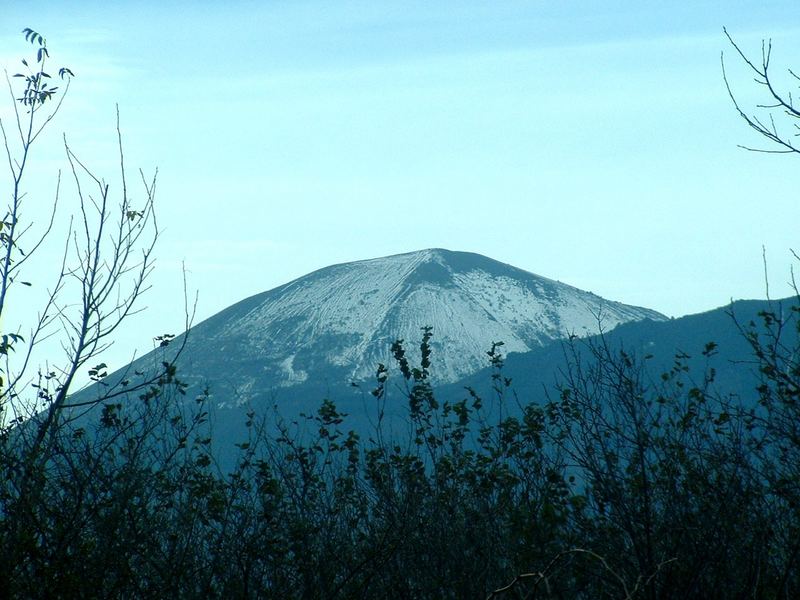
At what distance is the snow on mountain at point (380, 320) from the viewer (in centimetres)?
12206

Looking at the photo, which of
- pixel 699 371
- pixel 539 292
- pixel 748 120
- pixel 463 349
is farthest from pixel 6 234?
pixel 539 292

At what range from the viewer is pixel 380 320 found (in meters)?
127

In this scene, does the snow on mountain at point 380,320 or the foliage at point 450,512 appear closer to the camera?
the foliage at point 450,512

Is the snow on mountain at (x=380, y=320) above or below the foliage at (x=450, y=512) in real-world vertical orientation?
above

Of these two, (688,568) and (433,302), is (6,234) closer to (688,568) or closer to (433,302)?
(688,568)

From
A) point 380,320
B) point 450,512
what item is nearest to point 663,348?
point 380,320

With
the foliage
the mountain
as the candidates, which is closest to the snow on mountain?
the mountain

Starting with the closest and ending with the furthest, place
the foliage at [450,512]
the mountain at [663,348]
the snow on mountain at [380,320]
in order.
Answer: the foliage at [450,512]
the mountain at [663,348]
the snow on mountain at [380,320]

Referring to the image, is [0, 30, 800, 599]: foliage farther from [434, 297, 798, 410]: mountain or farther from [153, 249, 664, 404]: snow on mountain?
[153, 249, 664, 404]: snow on mountain

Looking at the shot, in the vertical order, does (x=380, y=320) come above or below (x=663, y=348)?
above

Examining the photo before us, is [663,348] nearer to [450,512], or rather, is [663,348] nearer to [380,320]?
[380,320]

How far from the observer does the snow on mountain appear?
122 metres

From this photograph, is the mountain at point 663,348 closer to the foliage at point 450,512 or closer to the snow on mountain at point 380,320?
the snow on mountain at point 380,320

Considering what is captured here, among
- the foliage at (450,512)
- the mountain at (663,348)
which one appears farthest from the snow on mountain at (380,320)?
the foliage at (450,512)
